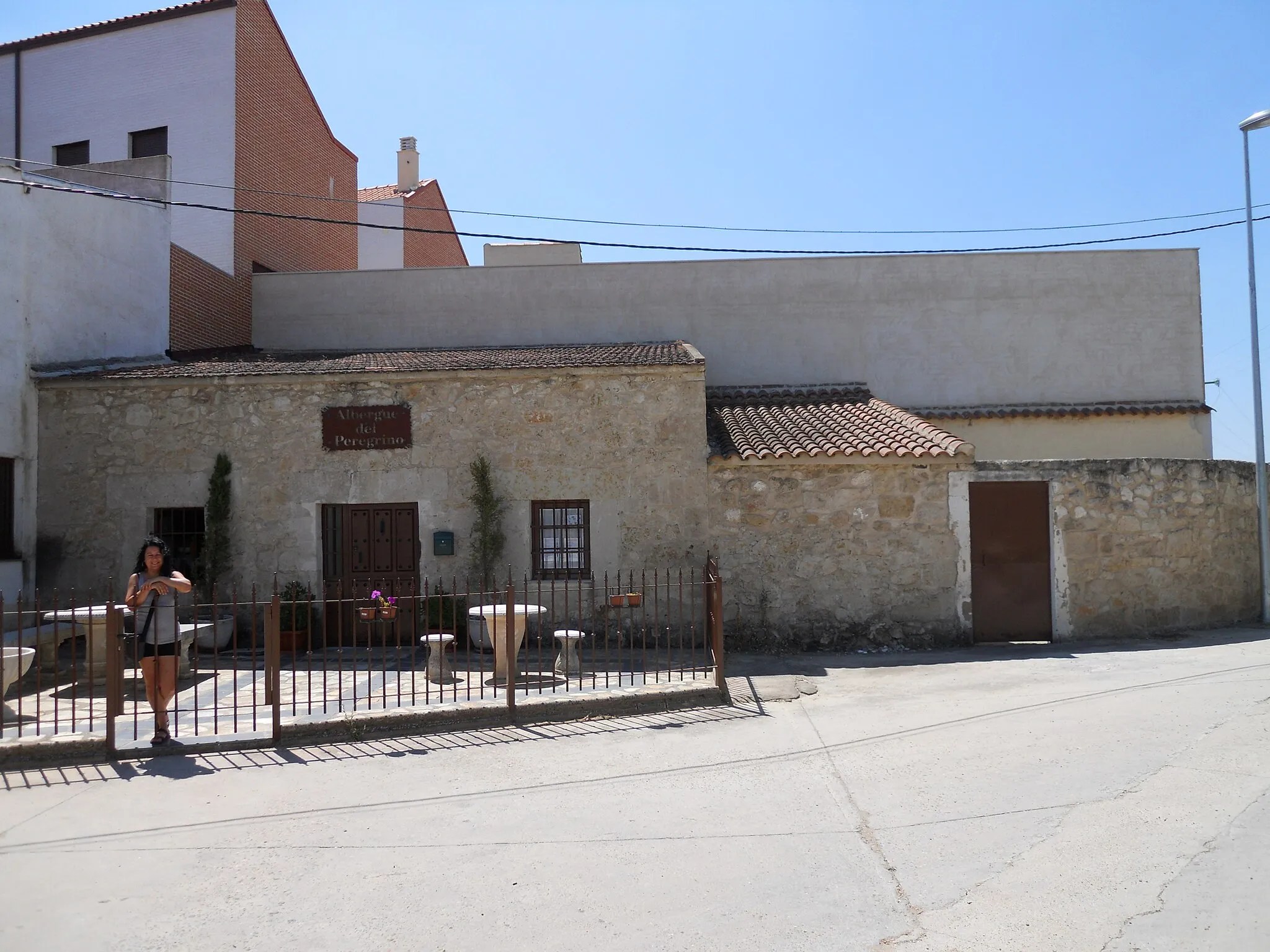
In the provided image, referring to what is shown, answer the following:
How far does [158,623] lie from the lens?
7484 millimetres

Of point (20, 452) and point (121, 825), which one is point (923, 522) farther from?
point (20, 452)

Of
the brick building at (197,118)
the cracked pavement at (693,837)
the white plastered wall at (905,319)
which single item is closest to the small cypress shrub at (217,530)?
the brick building at (197,118)

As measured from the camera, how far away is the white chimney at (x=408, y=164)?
91.2 ft

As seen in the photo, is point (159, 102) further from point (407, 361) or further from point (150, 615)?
point (150, 615)

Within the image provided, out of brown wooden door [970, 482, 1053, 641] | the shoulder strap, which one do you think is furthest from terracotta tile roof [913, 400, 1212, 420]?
the shoulder strap

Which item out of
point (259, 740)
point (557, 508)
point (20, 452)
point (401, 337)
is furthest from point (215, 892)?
point (401, 337)

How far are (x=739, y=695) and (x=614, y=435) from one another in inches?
173

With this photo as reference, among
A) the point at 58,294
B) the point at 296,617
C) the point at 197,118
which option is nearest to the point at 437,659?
the point at 296,617

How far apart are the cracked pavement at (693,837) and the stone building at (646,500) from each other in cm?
361

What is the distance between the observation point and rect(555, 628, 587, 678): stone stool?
9562 mm

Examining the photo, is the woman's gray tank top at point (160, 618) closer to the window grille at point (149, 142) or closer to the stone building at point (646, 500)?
the stone building at point (646, 500)

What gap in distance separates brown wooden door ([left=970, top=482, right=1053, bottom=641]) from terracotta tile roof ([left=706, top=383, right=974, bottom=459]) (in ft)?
2.84

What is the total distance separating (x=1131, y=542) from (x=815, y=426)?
445cm

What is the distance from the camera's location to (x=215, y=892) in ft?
15.4
